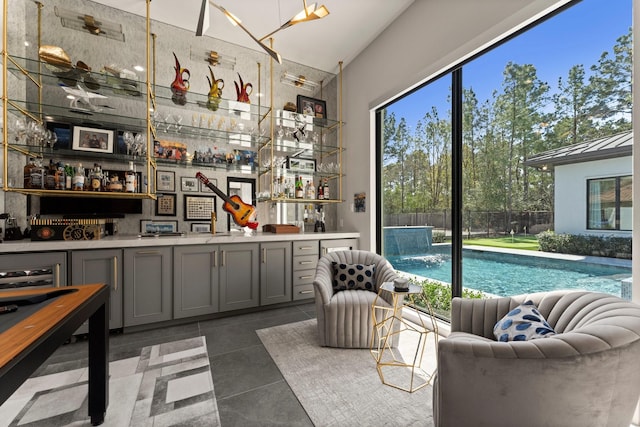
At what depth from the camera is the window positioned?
168 centimetres

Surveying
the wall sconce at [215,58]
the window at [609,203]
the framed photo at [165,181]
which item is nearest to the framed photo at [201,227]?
the framed photo at [165,181]

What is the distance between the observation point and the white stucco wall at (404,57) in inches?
87.2

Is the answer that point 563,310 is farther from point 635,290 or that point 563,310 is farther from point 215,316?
point 215,316

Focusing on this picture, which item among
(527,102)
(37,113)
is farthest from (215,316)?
(527,102)

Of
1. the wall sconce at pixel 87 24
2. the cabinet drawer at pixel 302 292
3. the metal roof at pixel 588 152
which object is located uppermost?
the wall sconce at pixel 87 24

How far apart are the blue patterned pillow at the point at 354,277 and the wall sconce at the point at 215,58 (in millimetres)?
3062

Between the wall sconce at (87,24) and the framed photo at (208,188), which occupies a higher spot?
the wall sconce at (87,24)

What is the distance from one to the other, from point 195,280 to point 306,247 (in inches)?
54.2

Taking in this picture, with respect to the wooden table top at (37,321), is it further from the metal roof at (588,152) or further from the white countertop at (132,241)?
the metal roof at (588,152)

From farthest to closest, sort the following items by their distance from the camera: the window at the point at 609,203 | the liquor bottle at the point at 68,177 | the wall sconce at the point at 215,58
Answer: the wall sconce at the point at 215,58
the liquor bottle at the point at 68,177
the window at the point at 609,203

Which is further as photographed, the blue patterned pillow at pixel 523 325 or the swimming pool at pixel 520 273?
the swimming pool at pixel 520 273

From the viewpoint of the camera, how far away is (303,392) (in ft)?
5.90

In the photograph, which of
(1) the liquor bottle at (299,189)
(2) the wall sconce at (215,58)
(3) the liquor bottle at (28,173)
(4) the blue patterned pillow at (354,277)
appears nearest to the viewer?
(3) the liquor bottle at (28,173)

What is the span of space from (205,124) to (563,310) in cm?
392
